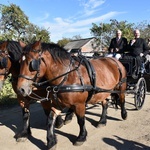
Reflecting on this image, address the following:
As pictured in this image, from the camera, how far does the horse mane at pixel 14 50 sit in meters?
4.38

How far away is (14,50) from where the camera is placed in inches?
174

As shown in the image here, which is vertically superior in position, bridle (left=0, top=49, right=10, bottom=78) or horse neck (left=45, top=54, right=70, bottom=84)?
bridle (left=0, top=49, right=10, bottom=78)

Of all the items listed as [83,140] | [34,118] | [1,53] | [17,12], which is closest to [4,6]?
[17,12]

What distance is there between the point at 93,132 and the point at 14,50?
2308 mm

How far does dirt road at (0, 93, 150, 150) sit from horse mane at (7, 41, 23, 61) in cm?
163

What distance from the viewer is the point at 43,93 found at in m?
4.58

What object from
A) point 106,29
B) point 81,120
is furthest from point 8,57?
point 106,29

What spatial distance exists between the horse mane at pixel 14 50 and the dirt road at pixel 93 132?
163 cm

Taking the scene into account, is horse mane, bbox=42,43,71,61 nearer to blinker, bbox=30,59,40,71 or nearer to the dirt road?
blinker, bbox=30,59,40,71

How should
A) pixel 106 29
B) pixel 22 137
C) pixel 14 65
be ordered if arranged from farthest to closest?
pixel 106 29 < pixel 22 137 < pixel 14 65

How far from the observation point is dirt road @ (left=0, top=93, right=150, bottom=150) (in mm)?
4375

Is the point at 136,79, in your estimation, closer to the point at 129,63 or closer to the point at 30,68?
the point at 129,63

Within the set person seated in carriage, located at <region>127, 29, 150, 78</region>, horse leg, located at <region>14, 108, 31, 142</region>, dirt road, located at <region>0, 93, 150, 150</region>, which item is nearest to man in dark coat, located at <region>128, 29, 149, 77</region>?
person seated in carriage, located at <region>127, 29, 150, 78</region>

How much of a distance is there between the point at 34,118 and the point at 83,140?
7.15 feet
